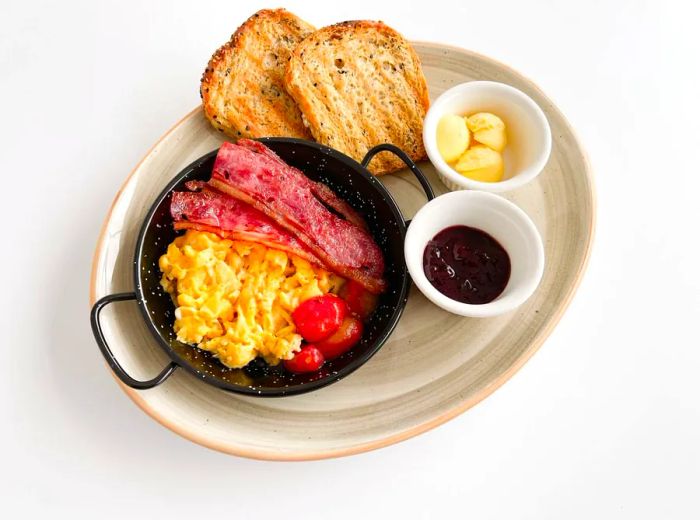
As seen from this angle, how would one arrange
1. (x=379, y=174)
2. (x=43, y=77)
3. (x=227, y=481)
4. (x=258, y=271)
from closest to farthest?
(x=258, y=271), (x=227, y=481), (x=379, y=174), (x=43, y=77)

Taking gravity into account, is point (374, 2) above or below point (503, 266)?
above

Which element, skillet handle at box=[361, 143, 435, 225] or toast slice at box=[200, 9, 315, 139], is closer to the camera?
skillet handle at box=[361, 143, 435, 225]

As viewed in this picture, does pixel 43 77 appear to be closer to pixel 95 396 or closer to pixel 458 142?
pixel 95 396

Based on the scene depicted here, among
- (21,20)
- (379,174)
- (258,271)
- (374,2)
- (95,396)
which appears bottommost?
(95,396)

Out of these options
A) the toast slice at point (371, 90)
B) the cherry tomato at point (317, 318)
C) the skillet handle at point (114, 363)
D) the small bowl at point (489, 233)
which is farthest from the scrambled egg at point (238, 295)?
the toast slice at point (371, 90)

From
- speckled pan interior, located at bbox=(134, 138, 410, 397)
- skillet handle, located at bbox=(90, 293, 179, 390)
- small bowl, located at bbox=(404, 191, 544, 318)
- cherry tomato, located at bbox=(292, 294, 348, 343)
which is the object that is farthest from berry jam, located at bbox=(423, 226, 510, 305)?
skillet handle, located at bbox=(90, 293, 179, 390)

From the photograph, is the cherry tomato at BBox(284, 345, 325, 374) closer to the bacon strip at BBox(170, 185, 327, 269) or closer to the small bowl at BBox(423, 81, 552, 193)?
the bacon strip at BBox(170, 185, 327, 269)

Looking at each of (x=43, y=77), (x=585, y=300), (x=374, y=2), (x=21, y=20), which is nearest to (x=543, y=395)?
(x=585, y=300)
